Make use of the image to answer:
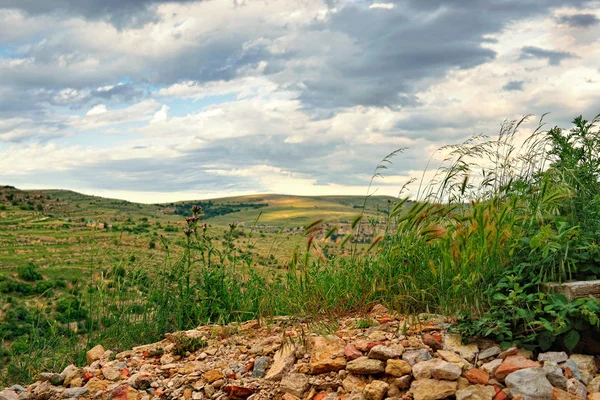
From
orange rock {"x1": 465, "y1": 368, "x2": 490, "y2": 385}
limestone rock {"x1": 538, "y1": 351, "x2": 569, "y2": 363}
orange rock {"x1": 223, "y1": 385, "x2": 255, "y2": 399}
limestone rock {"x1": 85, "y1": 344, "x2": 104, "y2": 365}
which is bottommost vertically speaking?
limestone rock {"x1": 85, "y1": 344, "x2": 104, "y2": 365}

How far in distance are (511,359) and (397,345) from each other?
905 millimetres

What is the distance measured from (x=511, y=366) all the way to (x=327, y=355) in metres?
1.51

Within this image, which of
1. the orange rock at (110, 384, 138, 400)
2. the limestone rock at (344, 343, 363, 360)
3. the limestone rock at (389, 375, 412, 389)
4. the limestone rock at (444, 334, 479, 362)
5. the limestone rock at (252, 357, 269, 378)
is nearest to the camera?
the limestone rock at (389, 375, 412, 389)

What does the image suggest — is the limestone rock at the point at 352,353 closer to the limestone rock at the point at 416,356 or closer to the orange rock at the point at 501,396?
the limestone rock at the point at 416,356

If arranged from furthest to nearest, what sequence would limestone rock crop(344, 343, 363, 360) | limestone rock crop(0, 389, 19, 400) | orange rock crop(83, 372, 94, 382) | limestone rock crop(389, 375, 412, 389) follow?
orange rock crop(83, 372, 94, 382)
limestone rock crop(0, 389, 19, 400)
limestone rock crop(344, 343, 363, 360)
limestone rock crop(389, 375, 412, 389)

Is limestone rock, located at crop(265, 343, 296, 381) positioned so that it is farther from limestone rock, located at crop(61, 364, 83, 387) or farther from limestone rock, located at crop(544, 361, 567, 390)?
limestone rock, located at crop(61, 364, 83, 387)

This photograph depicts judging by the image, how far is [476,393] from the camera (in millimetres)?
3781

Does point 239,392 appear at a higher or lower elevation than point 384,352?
lower

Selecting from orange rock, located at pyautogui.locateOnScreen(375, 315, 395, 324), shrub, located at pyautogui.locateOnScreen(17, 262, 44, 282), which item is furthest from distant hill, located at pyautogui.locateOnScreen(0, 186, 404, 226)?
orange rock, located at pyautogui.locateOnScreen(375, 315, 395, 324)

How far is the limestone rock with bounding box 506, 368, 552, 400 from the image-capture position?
3.74 meters

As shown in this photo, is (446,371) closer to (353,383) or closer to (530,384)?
(530,384)

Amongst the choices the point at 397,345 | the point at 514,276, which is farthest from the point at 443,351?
the point at 514,276

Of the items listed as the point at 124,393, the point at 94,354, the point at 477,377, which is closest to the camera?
the point at 477,377

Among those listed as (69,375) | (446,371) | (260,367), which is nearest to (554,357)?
(446,371)
